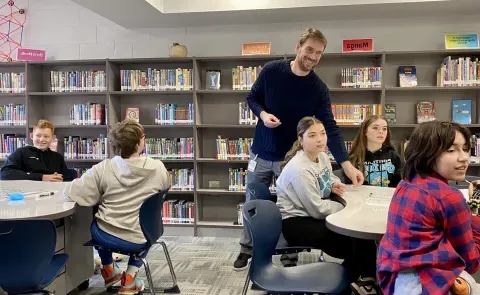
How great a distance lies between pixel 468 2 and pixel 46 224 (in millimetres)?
4127

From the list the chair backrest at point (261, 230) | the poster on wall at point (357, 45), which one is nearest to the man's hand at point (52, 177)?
the chair backrest at point (261, 230)

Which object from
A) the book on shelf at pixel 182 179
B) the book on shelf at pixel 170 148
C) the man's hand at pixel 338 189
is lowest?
the book on shelf at pixel 182 179

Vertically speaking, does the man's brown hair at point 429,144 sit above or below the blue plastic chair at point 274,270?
above

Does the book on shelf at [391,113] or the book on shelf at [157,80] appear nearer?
the book on shelf at [391,113]

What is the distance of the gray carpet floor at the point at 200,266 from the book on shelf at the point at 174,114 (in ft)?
4.24

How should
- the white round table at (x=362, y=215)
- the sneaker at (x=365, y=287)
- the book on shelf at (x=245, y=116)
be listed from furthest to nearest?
the book on shelf at (x=245, y=116) → the sneaker at (x=365, y=287) → the white round table at (x=362, y=215)

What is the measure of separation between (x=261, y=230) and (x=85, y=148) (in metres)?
3.54

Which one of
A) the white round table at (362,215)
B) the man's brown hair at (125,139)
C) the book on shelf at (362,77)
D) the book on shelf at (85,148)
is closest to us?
the white round table at (362,215)

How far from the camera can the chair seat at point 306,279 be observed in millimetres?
1780

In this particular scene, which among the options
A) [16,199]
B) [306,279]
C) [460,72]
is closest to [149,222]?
[16,199]

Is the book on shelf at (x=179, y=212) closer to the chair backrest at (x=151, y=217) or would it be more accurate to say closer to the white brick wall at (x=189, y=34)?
the white brick wall at (x=189, y=34)

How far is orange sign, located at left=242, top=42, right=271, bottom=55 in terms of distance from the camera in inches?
179

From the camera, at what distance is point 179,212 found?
15.4 ft

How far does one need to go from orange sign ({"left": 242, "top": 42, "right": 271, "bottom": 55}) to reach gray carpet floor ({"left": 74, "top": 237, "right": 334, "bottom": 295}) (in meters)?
2.06
